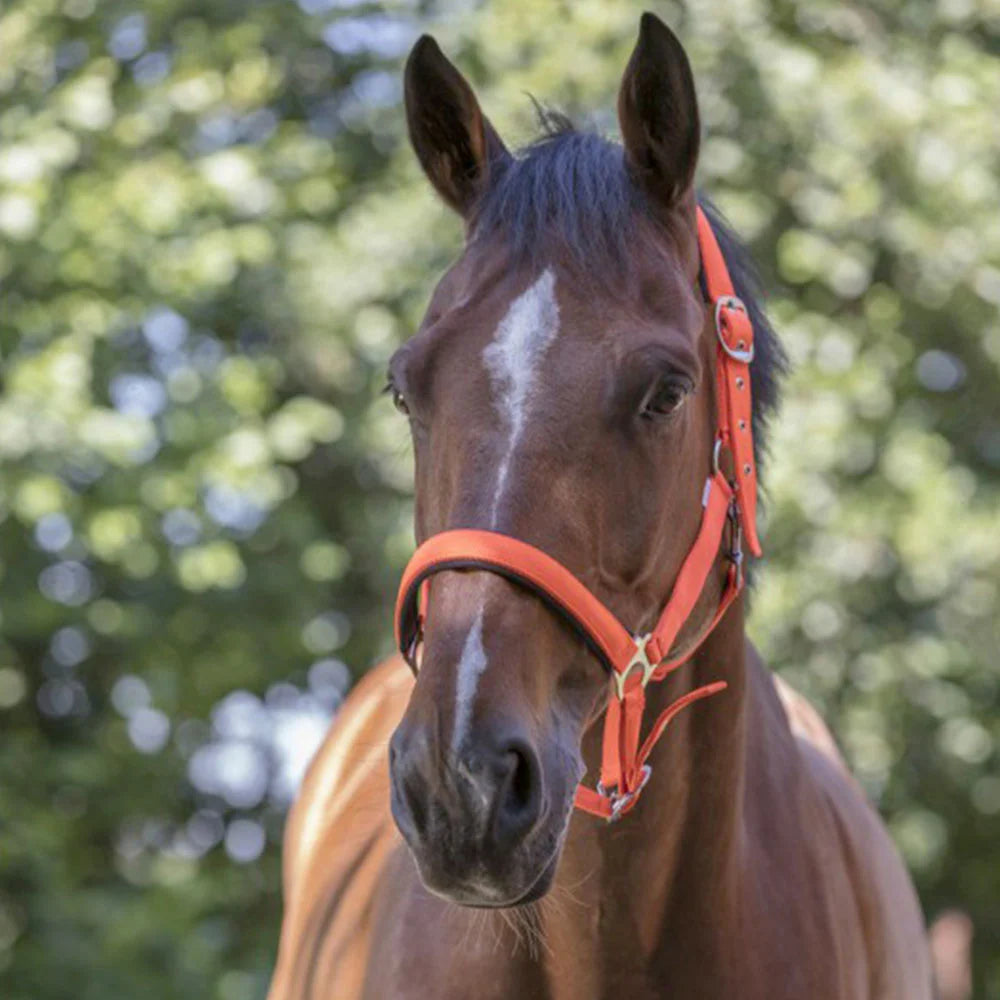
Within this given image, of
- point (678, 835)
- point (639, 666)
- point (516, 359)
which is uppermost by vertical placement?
point (516, 359)

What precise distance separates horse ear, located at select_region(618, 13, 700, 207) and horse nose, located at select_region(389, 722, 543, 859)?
3.10 feet

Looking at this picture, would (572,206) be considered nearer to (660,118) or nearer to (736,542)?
(660,118)

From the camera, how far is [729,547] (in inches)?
108

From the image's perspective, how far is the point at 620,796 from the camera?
8.43 ft

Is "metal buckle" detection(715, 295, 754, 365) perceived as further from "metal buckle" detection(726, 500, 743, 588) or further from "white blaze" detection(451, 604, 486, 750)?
"white blaze" detection(451, 604, 486, 750)

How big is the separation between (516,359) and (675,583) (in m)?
0.40

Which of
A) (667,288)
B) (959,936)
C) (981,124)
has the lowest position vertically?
(959,936)

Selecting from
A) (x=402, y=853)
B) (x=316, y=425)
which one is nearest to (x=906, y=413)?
(x=316, y=425)

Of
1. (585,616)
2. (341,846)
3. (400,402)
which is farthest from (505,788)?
(341,846)

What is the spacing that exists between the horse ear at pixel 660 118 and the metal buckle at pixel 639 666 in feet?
2.17

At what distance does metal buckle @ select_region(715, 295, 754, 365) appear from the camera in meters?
2.78

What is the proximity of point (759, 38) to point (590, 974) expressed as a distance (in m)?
5.02

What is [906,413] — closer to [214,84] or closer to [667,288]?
[214,84]

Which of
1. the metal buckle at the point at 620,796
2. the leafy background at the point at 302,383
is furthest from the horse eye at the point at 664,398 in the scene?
the leafy background at the point at 302,383
